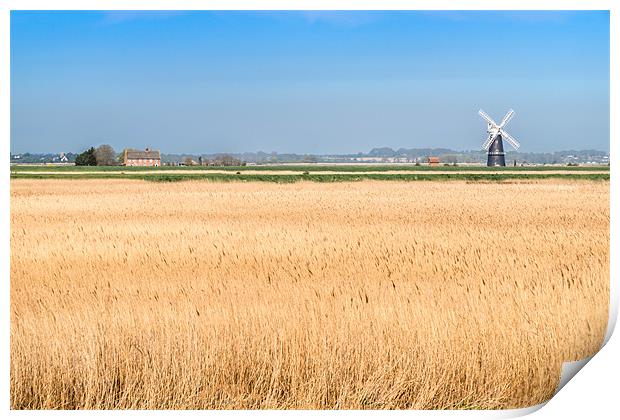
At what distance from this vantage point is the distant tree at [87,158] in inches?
1752

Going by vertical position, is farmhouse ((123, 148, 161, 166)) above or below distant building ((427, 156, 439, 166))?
above

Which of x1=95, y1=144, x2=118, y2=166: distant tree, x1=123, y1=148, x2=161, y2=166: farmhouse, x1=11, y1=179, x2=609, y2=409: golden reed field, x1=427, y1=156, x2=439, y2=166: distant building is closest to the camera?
x1=11, y1=179, x2=609, y2=409: golden reed field

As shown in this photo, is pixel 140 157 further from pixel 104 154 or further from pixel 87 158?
pixel 104 154

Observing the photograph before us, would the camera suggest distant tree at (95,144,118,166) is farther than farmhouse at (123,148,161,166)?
No

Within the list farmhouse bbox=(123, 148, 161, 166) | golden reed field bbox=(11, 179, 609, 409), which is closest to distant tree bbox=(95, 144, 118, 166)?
farmhouse bbox=(123, 148, 161, 166)

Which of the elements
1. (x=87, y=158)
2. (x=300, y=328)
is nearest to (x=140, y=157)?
(x=87, y=158)

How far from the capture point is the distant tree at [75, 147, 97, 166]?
44.5 meters

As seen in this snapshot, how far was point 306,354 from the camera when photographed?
5.63m

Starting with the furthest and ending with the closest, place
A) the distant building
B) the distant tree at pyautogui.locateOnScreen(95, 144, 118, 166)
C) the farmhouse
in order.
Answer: the distant building
the farmhouse
the distant tree at pyautogui.locateOnScreen(95, 144, 118, 166)

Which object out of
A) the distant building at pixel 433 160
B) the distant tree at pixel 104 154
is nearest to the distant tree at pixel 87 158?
the distant tree at pixel 104 154

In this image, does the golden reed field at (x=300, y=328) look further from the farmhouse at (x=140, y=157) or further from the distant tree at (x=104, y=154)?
the farmhouse at (x=140, y=157)

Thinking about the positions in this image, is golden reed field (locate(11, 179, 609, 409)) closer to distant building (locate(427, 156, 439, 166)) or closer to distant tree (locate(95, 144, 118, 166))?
distant tree (locate(95, 144, 118, 166))

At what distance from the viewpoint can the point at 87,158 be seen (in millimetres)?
46750

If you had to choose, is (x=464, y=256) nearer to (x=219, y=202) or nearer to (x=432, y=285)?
(x=432, y=285)
